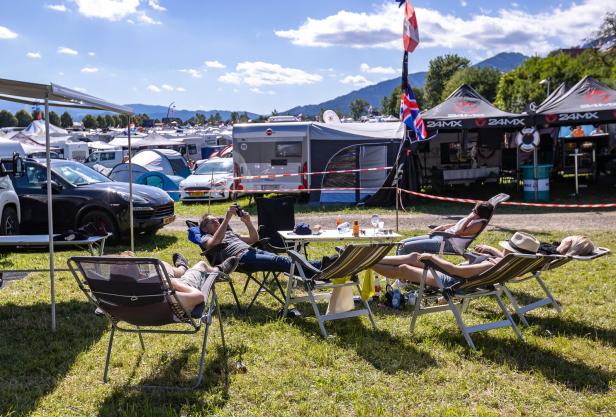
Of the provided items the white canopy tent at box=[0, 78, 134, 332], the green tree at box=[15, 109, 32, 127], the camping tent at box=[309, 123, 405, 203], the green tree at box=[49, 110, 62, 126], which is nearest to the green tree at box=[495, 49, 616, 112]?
the camping tent at box=[309, 123, 405, 203]

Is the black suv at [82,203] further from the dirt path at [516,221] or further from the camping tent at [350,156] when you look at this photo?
the camping tent at [350,156]

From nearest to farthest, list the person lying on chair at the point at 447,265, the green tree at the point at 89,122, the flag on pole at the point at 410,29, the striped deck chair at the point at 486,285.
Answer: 1. the striped deck chair at the point at 486,285
2. the person lying on chair at the point at 447,265
3. the flag on pole at the point at 410,29
4. the green tree at the point at 89,122

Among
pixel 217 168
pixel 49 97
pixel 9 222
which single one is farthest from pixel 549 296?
pixel 217 168

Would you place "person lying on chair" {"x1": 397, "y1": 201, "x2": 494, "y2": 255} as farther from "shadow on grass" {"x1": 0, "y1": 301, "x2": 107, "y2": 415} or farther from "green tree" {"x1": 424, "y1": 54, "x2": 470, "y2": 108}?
"green tree" {"x1": 424, "y1": 54, "x2": 470, "y2": 108}

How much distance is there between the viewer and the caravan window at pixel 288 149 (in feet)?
52.1

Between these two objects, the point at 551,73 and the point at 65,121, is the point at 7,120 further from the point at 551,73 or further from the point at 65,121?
the point at 551,73

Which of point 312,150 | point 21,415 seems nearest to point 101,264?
point 21,415

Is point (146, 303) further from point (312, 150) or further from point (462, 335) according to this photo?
point (312, 150)

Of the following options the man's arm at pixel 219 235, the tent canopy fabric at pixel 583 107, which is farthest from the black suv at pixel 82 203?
the tent canopy fabric at pixel 583 107

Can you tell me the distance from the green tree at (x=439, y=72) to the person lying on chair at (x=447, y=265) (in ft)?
269

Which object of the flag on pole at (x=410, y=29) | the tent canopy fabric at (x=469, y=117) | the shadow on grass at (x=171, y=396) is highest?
the flag on pole at (x=410, y=29)

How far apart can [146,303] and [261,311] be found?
1.95m

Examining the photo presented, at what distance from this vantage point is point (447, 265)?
499 centimetres

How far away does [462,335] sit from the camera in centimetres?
507
